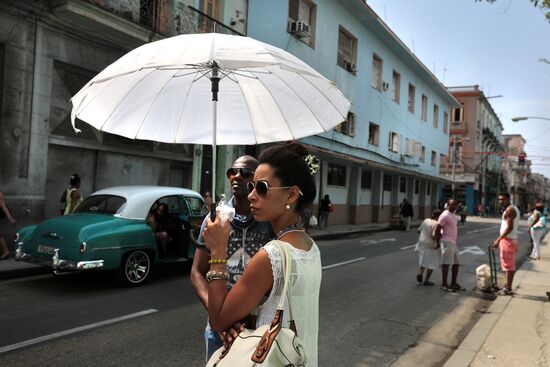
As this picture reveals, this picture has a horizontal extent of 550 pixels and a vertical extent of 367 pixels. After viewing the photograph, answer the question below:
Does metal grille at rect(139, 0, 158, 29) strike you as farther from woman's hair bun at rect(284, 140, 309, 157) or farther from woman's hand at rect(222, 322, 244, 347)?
woman's hand at rect(222, 322, 244, 347)

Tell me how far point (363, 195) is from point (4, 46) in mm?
20525

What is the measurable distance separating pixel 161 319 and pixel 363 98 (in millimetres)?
21442

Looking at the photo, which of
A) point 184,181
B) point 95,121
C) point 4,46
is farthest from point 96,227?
point 184,181

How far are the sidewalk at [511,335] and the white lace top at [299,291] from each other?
3.34 metres

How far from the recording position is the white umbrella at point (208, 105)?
2.88m

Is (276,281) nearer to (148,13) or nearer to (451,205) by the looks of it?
(451,205)

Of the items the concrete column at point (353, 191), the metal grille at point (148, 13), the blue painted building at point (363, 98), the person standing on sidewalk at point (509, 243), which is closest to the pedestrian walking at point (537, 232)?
the person standing on sidewalk at point (509, 243)

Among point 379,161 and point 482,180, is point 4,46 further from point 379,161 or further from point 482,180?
point 482,180

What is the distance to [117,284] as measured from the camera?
289 inches

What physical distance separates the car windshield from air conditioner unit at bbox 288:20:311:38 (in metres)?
13.0

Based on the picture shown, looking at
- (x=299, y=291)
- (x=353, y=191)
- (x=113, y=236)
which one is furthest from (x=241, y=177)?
(x=353, y=191)

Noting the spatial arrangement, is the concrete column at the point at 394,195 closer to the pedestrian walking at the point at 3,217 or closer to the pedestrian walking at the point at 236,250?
the pedestrian walking at the point at 3,217

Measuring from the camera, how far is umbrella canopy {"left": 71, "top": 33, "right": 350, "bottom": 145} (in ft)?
9.45

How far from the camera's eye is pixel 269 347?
156 cm
